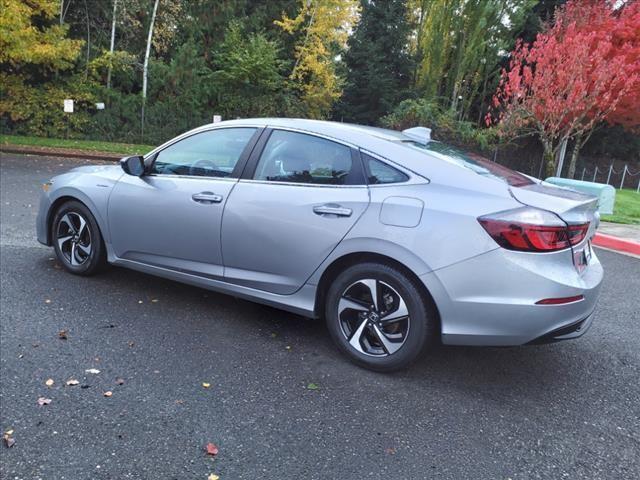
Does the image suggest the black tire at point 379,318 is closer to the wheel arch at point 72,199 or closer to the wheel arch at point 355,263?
the wheel arch at point 355,263

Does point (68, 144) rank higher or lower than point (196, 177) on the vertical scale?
lower

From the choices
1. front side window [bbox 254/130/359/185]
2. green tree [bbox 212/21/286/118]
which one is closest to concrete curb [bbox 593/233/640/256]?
front side window [bbox 254/130/359/185]

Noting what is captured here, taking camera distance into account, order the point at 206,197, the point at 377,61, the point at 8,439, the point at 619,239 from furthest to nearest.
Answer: the point at 377,61 → the point at 619,239 → the point at 206,197 → the point at 8,439

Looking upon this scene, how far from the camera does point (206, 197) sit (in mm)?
3869

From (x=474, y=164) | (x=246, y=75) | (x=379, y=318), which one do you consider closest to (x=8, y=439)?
(x=379, y=318)

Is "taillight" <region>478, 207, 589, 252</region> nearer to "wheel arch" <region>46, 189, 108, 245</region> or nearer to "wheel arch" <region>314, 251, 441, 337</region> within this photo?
"wheel arch" <region>314, 251, 441, 337</region>

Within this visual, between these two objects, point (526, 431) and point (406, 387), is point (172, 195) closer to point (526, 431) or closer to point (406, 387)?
point (406, 387)

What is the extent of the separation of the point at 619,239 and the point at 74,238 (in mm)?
7772

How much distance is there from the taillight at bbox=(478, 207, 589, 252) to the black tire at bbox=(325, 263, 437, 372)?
573 mm

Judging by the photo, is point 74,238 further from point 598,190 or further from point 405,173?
point 598,190

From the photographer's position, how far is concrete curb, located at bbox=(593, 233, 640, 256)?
7.73 metres

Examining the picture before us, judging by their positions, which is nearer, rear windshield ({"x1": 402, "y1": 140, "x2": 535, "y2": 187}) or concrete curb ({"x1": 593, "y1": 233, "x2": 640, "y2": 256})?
rear windshield ({"x1": 402, "y1": 140, "x2": 535, "y2": 187})

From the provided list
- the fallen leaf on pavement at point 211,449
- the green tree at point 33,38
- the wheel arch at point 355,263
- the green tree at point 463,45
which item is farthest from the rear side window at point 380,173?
the green tree at point 463,45

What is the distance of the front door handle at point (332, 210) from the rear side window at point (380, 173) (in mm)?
247
